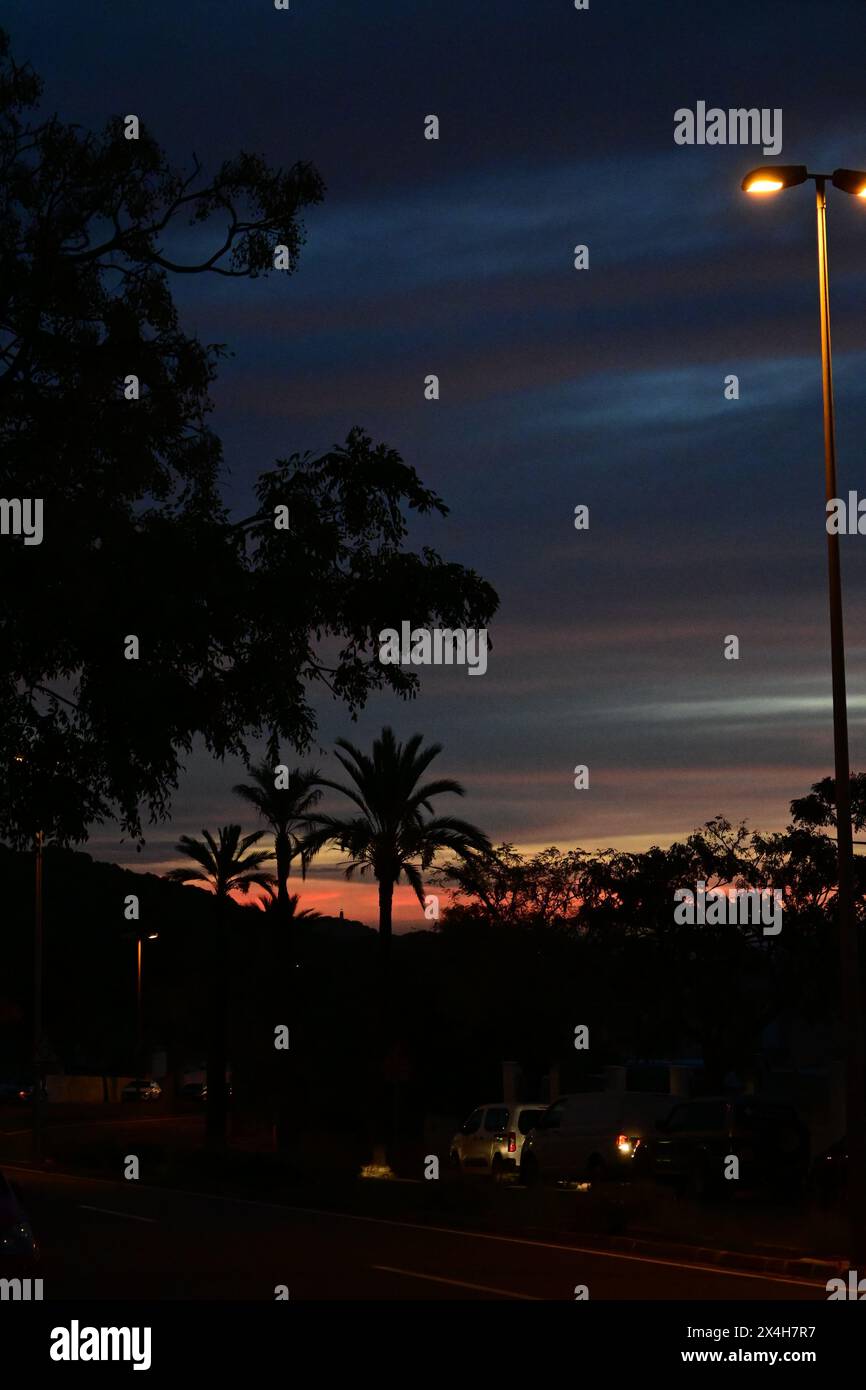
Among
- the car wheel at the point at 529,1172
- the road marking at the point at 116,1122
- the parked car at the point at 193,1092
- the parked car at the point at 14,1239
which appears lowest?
the road marking at the point at 116,1122

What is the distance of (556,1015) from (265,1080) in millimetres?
10921

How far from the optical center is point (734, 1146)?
96.5ft

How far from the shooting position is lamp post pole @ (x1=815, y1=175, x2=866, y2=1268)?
17.2 m

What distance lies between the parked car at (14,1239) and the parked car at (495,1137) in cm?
2379

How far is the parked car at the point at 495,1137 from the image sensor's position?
122 ft

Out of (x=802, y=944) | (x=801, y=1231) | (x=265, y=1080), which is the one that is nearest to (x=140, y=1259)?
(x=801, y=1231)

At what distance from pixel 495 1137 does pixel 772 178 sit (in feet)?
79.6

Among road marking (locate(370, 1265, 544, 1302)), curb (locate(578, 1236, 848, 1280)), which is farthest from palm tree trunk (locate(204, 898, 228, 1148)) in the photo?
road marking (locate(370, 1265, 544, 1302))

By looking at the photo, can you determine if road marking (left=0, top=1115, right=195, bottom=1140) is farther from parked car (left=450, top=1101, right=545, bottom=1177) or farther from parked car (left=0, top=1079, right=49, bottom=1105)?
parked car (left=450, top=1101, right=545, bottom=1177)

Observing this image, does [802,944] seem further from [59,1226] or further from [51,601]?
[51,601]

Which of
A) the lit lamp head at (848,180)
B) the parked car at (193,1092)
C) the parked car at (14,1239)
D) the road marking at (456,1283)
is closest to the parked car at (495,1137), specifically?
the road marking at (456,1283)

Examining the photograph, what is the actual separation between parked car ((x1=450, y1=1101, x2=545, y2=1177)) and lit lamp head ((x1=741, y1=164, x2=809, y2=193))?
22545 mm

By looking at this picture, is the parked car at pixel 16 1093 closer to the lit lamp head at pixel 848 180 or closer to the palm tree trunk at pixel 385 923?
the palm tree trunk at pixel 385 923

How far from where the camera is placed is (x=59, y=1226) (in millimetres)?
23797
